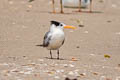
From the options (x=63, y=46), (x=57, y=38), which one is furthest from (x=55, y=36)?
(x=63, y=46)

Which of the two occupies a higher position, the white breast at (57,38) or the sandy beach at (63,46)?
the white breast at (57,38)

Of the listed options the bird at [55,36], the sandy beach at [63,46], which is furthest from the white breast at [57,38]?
the sandy beach at [63,46]

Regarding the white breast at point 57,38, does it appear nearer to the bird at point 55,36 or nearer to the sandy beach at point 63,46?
the bird at point 55,36

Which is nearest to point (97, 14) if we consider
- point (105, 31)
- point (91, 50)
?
point (105, 31)

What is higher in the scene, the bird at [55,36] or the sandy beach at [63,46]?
the bird at [55,36]

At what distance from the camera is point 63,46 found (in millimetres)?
10484

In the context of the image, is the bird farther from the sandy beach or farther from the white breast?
the sandy beach

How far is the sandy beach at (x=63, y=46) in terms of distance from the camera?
6.82m

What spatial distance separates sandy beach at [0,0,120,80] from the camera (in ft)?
22.4

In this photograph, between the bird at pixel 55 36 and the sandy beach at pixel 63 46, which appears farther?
the bird at pixel 55 36

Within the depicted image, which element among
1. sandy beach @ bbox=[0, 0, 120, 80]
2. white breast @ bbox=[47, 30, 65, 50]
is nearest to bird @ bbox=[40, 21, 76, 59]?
white breast @ bbox=[47, 30, 65, 50]

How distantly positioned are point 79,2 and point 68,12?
2.75 ft

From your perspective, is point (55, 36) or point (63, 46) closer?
point (55, 36)

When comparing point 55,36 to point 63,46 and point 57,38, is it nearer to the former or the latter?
point 57,38
